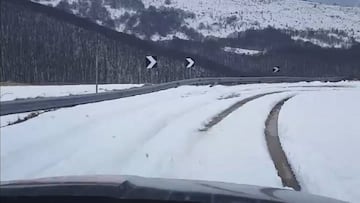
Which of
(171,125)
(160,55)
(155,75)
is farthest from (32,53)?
(160,55)

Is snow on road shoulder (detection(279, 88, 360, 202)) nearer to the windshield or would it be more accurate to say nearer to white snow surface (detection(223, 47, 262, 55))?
the windshield

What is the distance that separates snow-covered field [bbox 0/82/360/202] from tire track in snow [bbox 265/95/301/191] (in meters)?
0.12

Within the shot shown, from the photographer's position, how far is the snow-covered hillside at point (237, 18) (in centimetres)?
948

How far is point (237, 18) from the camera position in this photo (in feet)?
147

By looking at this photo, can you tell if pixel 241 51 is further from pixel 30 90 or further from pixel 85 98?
pixel 30 90

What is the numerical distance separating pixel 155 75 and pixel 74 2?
16942 millimetres

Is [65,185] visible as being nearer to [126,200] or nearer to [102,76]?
[126,200]

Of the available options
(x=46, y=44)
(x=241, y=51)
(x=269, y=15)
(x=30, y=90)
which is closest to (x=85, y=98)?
(x=30, y=90)

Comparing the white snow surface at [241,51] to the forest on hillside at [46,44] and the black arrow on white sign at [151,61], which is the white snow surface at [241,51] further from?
the forest on hillside at [46,44]

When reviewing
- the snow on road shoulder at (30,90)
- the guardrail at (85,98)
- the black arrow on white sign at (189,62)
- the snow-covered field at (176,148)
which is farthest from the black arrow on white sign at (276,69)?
the snow on road shoulder at (30,90)

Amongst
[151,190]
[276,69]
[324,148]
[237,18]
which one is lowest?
[324,148]

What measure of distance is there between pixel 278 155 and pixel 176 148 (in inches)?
72.0

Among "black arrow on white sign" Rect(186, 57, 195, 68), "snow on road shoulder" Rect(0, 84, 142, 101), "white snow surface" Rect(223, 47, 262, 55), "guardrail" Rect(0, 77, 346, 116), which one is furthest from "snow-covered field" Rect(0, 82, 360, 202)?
"white snow surface" Rect(223, 47, 262, 55)

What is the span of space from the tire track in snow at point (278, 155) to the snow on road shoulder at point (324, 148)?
4.3 inches
